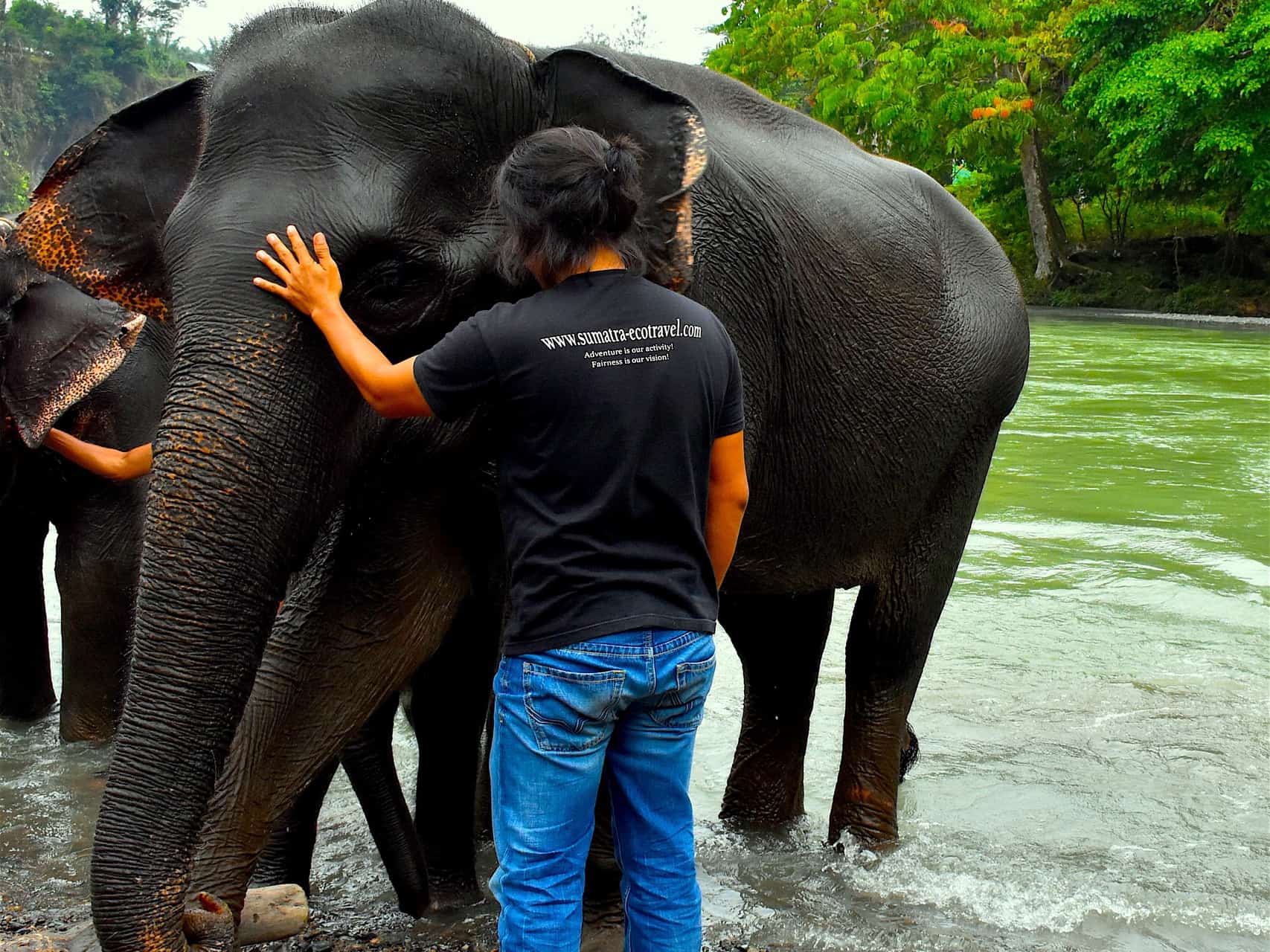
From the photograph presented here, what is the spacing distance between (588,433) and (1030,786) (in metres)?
3.39

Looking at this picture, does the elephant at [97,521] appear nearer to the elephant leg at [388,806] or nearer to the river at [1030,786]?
the river at [1030,786]

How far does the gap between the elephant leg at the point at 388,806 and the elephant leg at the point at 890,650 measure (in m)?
1.47

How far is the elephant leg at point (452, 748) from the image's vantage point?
3.91 m

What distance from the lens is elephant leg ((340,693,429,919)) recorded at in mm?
3736

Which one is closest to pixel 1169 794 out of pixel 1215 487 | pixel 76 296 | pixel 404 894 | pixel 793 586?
pixel 793 586

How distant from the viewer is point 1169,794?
513 centimetres

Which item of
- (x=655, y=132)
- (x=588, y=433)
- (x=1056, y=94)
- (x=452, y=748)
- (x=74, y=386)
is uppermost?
(x=1056, y=94)

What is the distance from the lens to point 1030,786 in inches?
207

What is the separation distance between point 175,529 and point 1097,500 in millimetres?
9042

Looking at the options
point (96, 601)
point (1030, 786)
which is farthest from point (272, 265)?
point (1030, 786)

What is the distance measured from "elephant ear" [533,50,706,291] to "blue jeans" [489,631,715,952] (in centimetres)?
78

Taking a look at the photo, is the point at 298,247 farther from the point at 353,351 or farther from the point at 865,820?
the point at 865,820

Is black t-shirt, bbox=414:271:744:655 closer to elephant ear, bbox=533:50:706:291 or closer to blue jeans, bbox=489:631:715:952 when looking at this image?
blue jeans, bbox=489:631:715:952

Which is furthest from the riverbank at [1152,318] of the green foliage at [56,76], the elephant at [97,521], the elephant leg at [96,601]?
the green foliage at [56,76]
